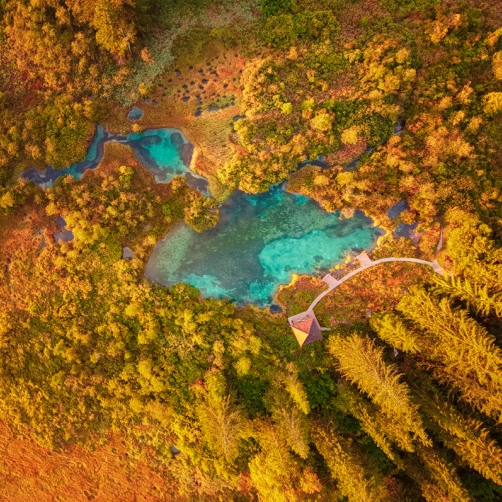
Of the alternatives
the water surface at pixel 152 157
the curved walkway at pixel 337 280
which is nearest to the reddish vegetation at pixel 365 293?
the curved walkway at pixel 337 280

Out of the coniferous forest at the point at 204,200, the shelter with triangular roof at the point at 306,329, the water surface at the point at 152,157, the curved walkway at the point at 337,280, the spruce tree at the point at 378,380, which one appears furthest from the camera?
the water surface at the point at 152,157

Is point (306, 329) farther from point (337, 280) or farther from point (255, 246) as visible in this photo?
point (255, 246)

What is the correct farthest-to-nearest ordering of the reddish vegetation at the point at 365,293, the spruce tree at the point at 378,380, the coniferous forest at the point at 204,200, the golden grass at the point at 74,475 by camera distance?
the golden grass at the point at 74,475
the reddish vegetation at the point at 365,293
the coniferous forest at the point at 204,200
the spruce tree at the point at 378,380

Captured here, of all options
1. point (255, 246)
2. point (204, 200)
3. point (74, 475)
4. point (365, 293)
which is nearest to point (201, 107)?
point (204, 200)

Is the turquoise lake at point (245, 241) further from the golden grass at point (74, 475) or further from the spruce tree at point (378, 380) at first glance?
the golden grass at point (74, 475)

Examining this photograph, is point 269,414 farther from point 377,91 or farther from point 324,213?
point 377,91

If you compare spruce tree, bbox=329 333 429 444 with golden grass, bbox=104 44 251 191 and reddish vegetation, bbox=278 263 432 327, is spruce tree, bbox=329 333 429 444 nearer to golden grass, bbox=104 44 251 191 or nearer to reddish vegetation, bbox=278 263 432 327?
reddish vegetation, bbox=278 263 432 327
